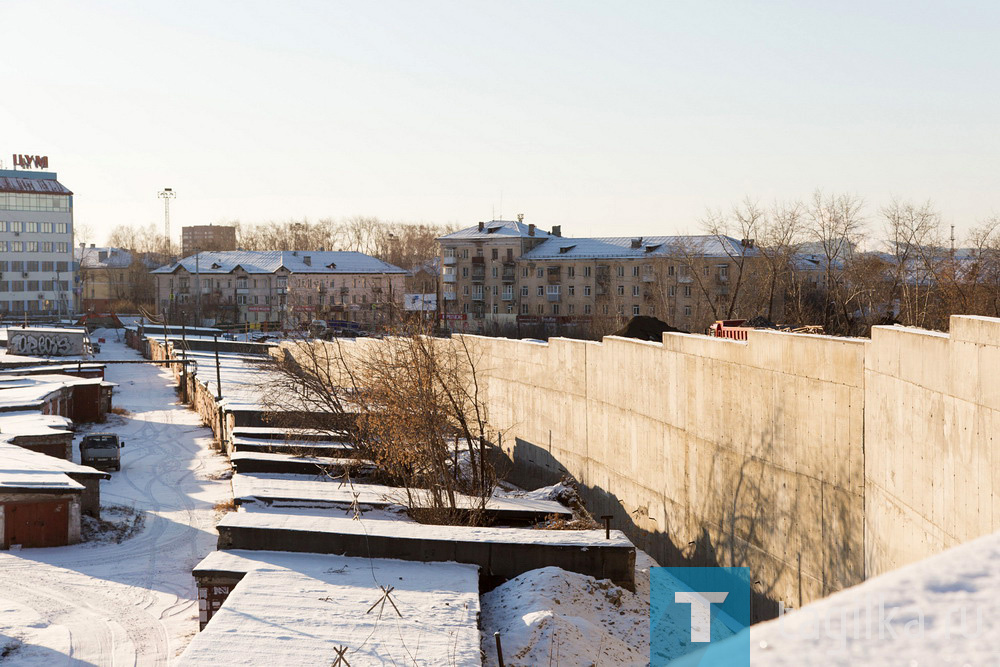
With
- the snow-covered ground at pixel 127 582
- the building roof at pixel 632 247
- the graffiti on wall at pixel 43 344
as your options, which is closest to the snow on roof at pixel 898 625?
the snow-covered ground at pixel 127 582

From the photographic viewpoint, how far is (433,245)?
17362 cm

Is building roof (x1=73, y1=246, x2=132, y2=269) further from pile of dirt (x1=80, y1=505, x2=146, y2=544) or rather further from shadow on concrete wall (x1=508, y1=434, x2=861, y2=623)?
shadow on concrete wall (x1=508, y1=434, x2=861, y2=623)

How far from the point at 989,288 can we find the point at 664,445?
95.3 ft

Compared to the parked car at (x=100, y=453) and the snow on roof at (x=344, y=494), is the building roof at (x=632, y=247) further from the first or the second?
the snow on roof at (x=344, y=494)

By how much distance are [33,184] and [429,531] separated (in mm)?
124109

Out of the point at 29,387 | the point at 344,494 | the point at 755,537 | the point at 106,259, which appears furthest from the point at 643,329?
the point at 106,259

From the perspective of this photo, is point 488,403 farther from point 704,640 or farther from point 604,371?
point 704,640

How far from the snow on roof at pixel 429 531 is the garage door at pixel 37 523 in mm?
7792

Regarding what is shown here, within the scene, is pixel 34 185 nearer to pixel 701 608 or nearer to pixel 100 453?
pixel 100 453

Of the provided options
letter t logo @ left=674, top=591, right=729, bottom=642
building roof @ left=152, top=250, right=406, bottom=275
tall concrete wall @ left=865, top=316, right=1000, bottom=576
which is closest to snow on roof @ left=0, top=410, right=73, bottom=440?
letter t logo @ left=674, top=591, right=729, bottom=642

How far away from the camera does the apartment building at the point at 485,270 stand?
307 feet

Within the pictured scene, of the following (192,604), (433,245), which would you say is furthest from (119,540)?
(433,245)

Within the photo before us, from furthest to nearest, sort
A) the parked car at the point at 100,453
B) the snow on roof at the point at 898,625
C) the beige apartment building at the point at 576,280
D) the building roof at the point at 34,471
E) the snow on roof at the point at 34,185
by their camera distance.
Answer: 1. the snow on roof at the point at 34,185
2. the beige apartment building at the point at 576,280
3. the parked car at the point at 100,453
4. the building roof at the point at 34,471
5. the snow on roof at the point at 898,625

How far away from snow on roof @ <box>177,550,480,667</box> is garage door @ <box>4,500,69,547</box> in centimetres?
Answer: 875
